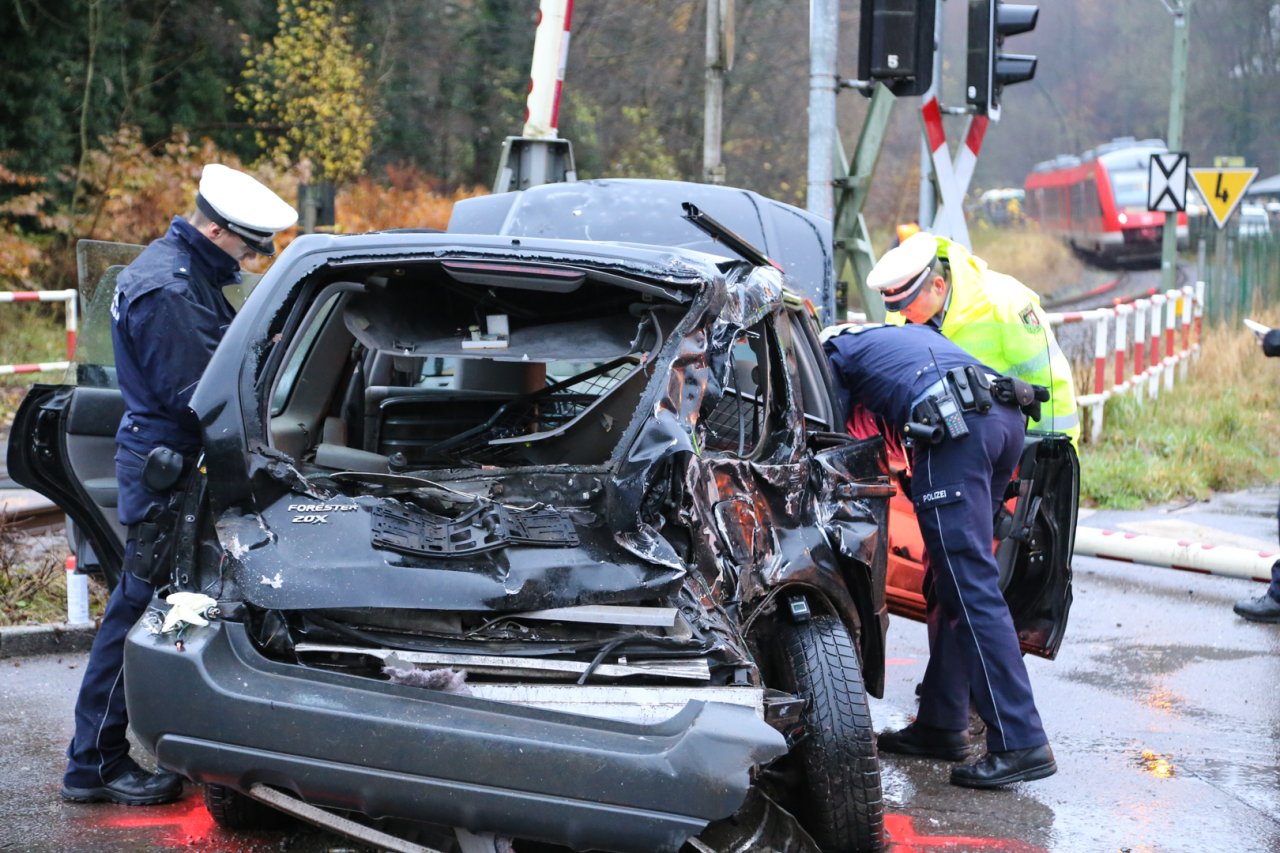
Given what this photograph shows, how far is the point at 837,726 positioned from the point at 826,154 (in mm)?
6260

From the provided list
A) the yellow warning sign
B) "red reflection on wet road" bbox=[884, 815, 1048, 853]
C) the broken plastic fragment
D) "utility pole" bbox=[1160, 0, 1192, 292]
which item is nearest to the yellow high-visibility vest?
"red reflection on wet road" bbox=[884, 815, 1048, 853]

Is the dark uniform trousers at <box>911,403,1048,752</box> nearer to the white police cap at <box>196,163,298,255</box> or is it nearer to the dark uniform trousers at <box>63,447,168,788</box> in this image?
the white police cap at <box>196,163,298,255</box>

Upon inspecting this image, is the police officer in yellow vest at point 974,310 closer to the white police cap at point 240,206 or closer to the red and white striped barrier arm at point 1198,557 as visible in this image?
the white police cap at point 240,206

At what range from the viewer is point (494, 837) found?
3.67 metres

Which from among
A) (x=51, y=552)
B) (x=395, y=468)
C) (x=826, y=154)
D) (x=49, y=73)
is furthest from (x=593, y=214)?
(x=49, y=73)

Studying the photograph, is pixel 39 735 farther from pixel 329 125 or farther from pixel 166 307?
pixel 329 125

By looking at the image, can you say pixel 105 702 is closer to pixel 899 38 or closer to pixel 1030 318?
pixel 1030 318

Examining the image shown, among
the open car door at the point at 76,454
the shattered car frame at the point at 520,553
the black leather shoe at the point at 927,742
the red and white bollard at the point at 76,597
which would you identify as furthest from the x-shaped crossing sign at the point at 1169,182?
the open car door at the point at 76,454

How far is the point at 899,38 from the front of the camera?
30.8ft

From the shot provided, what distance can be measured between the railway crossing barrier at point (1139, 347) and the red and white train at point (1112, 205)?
17437mm

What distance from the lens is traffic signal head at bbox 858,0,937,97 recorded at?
9359mm

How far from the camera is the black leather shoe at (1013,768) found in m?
5.22

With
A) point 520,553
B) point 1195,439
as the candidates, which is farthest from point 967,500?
point 1195,439

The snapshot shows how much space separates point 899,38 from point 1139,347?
6230 millimetres
